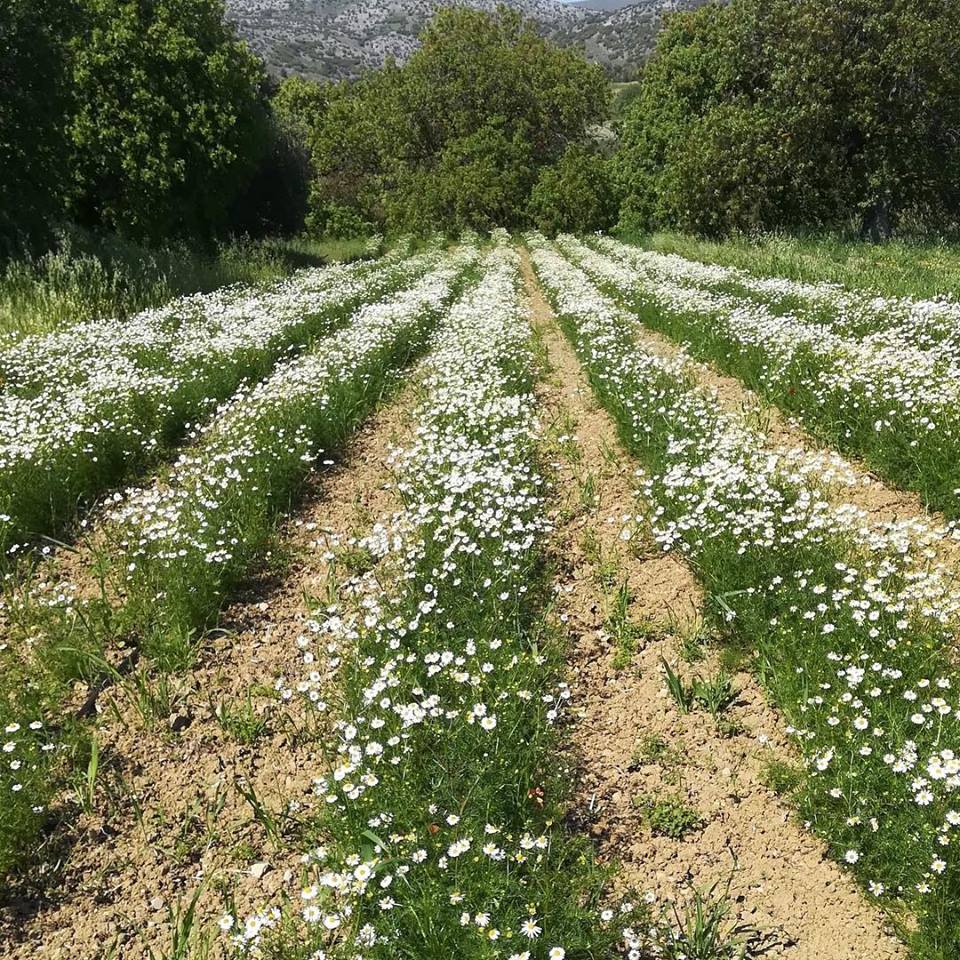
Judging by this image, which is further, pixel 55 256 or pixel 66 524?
pixel 55 256

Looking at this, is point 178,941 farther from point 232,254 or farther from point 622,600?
point 232,254

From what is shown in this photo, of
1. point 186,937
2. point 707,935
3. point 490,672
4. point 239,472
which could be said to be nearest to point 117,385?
point 239,472

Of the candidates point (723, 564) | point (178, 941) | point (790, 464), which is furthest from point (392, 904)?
point (790, 464)

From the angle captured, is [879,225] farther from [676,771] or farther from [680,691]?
[676,771]

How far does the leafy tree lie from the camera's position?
724 inches

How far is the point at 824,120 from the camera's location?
85.6 ft

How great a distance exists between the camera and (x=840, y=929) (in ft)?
10.8

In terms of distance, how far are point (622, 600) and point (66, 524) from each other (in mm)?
6272

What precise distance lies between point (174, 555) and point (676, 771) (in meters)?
4.49

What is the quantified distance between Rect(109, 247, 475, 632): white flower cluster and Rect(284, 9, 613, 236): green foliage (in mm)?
39089

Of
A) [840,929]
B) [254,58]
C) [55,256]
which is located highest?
[254,58]

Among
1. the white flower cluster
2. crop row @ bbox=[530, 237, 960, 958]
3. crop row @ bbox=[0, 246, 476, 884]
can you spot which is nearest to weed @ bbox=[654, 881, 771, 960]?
crop row @ bbox=[530, 237, 960, 958]

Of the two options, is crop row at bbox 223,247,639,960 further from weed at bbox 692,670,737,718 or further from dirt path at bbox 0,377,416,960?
weed at bbox 692,670,737,718

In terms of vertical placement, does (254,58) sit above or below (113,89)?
above
